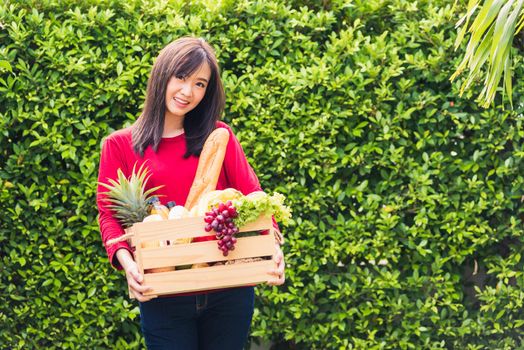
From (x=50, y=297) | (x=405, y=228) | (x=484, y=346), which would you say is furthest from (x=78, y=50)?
(x=484, y=346)

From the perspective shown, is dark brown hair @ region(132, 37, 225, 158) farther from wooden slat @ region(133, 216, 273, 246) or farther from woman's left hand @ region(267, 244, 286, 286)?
woman's left hand @ region(267, 244, 286, 286)

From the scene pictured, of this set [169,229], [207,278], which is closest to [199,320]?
[207,278]

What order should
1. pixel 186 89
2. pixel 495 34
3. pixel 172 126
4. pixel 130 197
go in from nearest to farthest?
pixel 130 197, pixel 186 89, pixel 172 126, pixel 495 34

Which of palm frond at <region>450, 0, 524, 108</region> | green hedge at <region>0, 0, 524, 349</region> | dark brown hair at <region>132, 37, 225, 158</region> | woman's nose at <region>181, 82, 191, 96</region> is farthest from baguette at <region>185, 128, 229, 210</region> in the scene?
green hedge at <region>0, 0, 524, 349</region>

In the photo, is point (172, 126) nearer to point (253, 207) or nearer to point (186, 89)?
point (186, 89)

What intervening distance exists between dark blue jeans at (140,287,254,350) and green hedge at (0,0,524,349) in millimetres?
1647

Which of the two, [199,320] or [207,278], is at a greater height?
[207,278]

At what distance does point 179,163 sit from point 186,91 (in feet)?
0.87

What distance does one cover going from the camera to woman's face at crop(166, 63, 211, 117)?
10.1ft

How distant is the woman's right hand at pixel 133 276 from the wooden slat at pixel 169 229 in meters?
0.12

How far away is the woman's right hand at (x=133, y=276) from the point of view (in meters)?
2.86

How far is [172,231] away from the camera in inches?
112

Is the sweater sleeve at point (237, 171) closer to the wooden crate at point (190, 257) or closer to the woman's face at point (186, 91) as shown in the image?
the woman's face at point (186, 91)

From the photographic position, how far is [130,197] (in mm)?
2967
